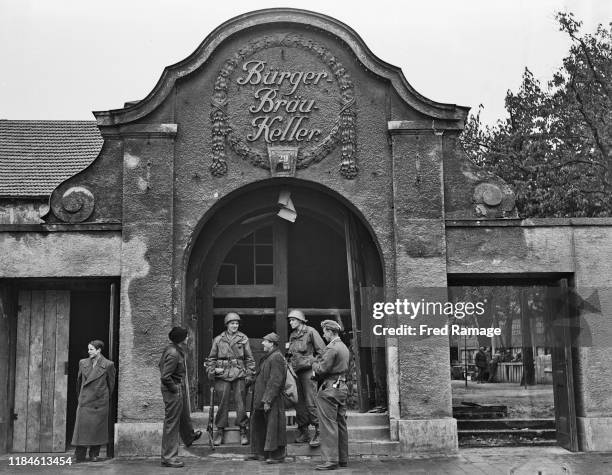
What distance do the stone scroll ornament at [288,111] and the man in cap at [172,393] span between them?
2.98 meters

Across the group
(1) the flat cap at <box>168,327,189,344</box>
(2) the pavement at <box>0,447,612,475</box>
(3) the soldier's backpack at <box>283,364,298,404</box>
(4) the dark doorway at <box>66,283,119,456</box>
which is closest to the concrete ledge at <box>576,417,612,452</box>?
(2) the pavement at <box>0,447,612,475</box>

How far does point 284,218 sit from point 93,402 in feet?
13.4

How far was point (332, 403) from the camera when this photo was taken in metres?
10.4

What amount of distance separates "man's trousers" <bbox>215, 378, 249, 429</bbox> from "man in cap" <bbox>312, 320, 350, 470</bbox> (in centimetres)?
156

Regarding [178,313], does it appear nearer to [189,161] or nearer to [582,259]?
[189,161]

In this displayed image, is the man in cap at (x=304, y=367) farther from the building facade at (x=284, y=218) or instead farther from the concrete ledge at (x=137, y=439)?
the concrete ledge at (x=137, y=439)

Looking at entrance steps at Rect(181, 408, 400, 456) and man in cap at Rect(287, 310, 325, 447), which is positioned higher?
man in cap at Rect(287, 310, 325, 447)

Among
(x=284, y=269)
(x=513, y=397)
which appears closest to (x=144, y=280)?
(x=284, y=269)

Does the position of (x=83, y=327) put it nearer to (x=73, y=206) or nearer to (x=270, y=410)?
(x=73, y=206)

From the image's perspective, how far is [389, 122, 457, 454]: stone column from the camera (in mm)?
11500

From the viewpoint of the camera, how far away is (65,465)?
1096 cm

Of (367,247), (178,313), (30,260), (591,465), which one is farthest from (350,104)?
(591,465)

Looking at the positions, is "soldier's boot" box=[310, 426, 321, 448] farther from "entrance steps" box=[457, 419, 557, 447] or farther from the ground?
the ground

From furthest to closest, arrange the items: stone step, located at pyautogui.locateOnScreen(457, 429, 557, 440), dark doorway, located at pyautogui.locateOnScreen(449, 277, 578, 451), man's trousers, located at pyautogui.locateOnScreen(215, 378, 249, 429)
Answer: stone step, located at pyautogui.locateOnScreen(457, 429, 557, 440) → dark doorway, located at pyautogui.locateOnScreen(449, 277, 578, 451) → man's trousers, located at pyautogui.locateOnScreen(215, 378, 249, 429)
